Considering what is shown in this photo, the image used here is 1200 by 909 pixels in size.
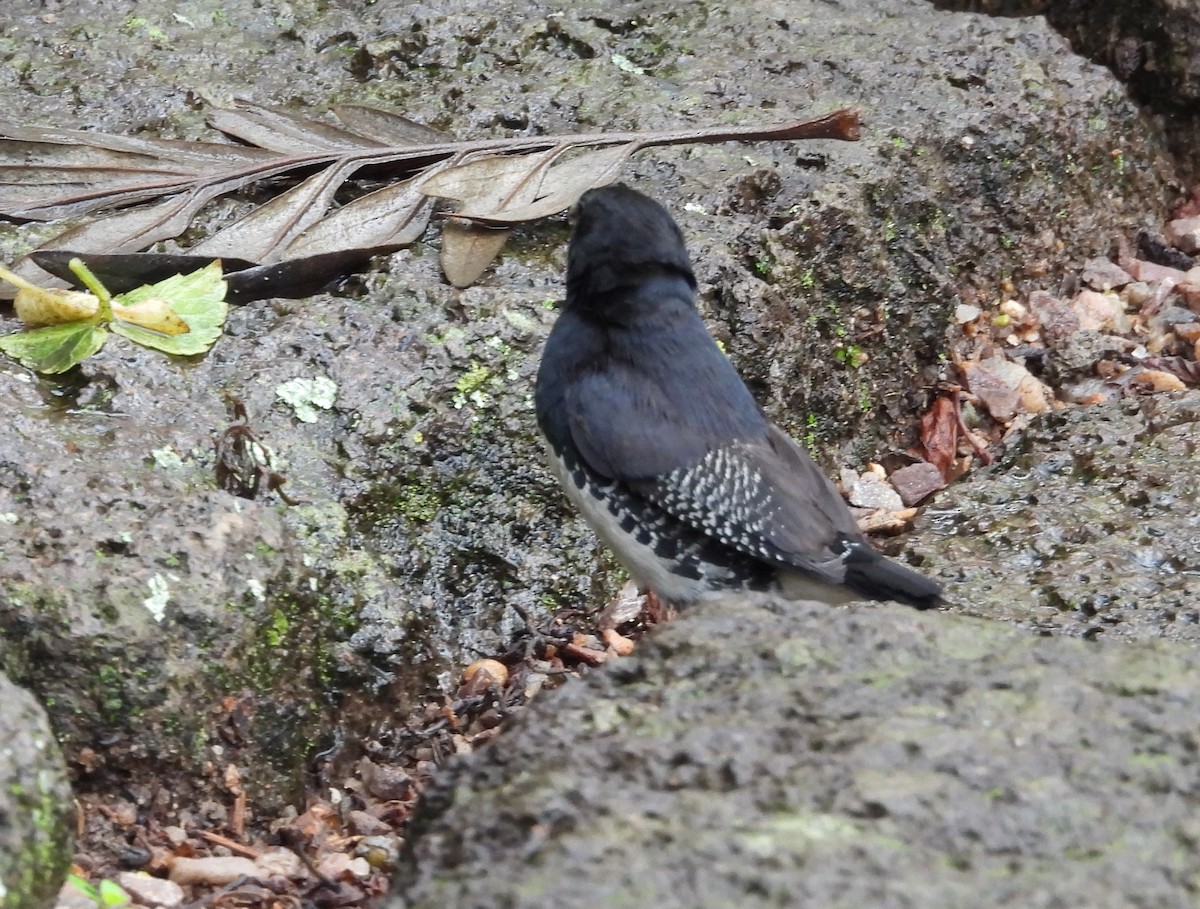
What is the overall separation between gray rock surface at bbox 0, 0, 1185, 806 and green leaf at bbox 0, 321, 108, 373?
44 millimetres

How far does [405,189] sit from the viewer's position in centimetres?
484

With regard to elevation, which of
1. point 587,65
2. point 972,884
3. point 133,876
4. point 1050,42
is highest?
point 1050,42

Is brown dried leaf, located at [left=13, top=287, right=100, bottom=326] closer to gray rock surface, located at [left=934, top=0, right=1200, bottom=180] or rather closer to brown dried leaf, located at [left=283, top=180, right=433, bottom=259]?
brown dried leaf, located at [left=283, top=180, right=433, bottom=259]

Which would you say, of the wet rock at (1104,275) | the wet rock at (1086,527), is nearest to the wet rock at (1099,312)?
the wet rock at (1104,275)

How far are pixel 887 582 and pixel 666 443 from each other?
78cm

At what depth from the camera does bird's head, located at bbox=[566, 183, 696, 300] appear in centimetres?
417

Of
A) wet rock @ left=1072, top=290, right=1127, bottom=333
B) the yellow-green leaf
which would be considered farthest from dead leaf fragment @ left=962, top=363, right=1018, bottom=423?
the yellow-green leaf

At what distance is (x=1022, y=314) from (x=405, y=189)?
2832mm

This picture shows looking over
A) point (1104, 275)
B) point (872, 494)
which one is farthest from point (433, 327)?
point (1104, 275)

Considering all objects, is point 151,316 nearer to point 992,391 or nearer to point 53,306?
point 53,306

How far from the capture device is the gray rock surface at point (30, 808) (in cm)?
228

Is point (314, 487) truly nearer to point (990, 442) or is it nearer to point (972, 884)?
point (972, 884)

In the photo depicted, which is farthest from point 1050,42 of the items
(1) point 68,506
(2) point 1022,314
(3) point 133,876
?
(3) point 133,876

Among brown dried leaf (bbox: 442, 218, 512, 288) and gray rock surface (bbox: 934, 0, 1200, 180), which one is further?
gray rock surface (bbox: 934, 0, 1200, 180)
